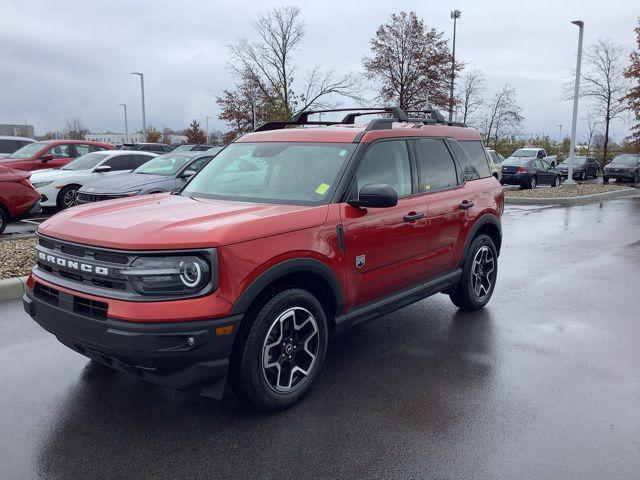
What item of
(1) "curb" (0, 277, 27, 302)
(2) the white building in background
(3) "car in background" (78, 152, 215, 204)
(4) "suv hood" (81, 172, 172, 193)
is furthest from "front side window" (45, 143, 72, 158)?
(2) the white building in background

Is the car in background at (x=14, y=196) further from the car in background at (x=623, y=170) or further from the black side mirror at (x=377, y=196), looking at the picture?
the car in background at (x=623, y=170)

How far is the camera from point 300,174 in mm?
4324

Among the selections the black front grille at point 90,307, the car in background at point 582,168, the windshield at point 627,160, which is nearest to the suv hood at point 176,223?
the black front grille at point 90,307

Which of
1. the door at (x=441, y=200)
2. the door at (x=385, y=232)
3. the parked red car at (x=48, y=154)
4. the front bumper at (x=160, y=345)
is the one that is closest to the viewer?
the front bumper at (x=160, y=345)

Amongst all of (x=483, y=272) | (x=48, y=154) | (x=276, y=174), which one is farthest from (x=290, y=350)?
(x=48, y=154)

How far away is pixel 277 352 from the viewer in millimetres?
3613

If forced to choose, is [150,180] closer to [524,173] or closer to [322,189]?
→ [322,189]

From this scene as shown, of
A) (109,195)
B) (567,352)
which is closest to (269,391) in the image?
(567,352)

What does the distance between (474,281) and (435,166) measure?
56.4 inches

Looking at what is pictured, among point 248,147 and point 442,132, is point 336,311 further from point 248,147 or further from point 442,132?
point 442,132

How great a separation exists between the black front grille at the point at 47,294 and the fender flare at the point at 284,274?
119cm

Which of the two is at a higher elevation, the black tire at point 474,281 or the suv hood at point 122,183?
the suv hood at point 122,183

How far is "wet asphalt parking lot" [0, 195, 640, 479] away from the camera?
3.08 meters

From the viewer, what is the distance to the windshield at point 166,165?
11.3 metres
